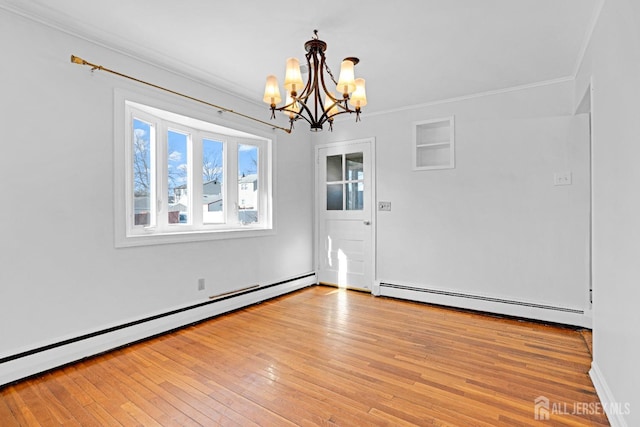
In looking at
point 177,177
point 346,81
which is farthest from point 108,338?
point 346,81

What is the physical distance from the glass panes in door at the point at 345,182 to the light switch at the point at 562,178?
2.19 metres

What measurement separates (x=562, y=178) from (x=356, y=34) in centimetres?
248

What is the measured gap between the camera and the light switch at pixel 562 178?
3.25m

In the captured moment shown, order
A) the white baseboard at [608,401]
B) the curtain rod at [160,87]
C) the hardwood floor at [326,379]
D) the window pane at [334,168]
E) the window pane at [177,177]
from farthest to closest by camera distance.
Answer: the window pane at [334,168]
the window pane at [177,177]
the curtain rod at [160,87]
the hardwood floor at [326,379]
the white baseboard at [608,401]

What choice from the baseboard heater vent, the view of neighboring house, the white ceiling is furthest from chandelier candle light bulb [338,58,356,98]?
the baseboard heater vent

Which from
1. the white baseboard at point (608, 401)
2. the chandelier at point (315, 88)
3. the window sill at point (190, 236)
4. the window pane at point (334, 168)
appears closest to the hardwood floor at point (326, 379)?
the white baseboard at point (608, 401)

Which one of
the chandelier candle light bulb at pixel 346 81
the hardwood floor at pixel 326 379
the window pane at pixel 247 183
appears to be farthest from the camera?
the window pane at pixel 247 183

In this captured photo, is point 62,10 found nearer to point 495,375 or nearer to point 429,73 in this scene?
point 429,73

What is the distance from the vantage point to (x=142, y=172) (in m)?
3.14

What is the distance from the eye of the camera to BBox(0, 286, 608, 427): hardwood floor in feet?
6.07

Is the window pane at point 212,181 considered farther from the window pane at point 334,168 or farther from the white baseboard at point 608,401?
the white baseboard at point 608,401

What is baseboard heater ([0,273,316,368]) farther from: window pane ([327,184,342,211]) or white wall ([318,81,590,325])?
white wall ([318,81,590,325])

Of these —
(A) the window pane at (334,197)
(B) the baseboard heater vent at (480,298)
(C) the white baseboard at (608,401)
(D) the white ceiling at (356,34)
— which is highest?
(D) the white ceiling at (356,34)

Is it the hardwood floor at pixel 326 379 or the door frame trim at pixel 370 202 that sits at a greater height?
the door frame trim at pixel 370 202
